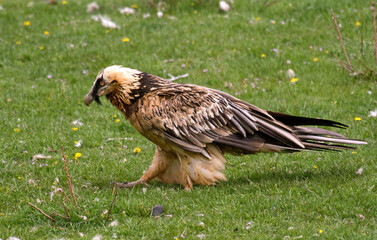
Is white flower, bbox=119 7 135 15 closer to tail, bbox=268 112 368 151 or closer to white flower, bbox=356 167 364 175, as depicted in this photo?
tail, bbox=268 112 368 151

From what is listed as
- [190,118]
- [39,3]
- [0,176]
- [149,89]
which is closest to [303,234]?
[190,118]

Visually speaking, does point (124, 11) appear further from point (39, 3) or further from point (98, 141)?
point (98, 141)

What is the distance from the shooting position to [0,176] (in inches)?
264

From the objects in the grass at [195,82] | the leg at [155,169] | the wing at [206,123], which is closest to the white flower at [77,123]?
the grass at [195,82]

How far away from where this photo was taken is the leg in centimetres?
640

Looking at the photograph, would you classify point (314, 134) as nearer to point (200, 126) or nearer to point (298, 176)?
point (298, 176)

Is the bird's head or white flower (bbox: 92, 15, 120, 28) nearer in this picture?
the bird's head

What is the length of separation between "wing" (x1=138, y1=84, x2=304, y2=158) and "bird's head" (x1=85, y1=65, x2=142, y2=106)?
217 millimetres

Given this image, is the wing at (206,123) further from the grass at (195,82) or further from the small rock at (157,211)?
the small rock at (157,211)

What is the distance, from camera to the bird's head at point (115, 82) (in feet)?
20.8

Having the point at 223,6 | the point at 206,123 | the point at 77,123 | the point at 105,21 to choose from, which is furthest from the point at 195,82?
the point at 206,123

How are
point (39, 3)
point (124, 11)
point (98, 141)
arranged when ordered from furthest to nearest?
point (39, 3), point (124, 11), point (98, 141)

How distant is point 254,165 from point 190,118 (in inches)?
43.6

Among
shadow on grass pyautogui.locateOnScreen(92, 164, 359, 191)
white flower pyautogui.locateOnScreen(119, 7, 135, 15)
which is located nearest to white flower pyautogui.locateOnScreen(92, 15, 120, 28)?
white flower pyautogui.locateOnScreen(119, 7, 135, 15)
